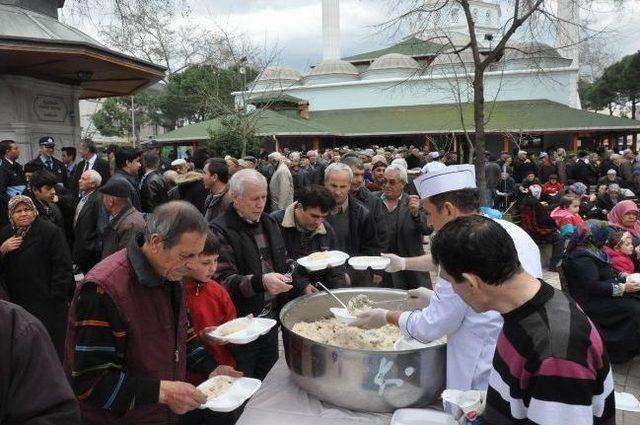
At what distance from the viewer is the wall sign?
28.8 ft

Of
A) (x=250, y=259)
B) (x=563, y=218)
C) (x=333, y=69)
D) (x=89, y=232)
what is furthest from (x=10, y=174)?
(x=333, y=69)

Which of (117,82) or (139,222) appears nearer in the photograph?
(139,222)

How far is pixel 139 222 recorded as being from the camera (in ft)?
13.7

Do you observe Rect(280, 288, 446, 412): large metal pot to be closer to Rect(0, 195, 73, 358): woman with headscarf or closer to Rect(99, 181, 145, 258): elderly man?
Rect(99, 181, 145, 258): elderly man

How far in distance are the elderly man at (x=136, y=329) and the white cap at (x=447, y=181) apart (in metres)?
1.13

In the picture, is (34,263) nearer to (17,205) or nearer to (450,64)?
(17,205)

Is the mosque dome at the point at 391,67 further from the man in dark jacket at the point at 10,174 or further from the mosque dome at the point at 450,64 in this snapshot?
the man in dark jacket at the point at 10,174

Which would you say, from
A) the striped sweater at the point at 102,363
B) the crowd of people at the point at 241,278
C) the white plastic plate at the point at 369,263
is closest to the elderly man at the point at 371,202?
the crowd of people at the point at 241,278

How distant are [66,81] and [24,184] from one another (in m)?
4.00

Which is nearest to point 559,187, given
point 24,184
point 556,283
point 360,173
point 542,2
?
point 556,283

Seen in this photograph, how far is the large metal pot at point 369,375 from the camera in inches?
77.5

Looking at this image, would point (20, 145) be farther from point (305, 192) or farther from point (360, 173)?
point (305, 192)

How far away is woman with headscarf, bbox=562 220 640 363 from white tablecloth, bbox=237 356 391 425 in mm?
3677

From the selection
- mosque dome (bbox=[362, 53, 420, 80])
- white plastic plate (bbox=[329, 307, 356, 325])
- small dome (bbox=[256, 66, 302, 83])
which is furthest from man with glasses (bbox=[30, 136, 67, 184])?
mosque dome (bbox=[362, 53, 420, 80])
